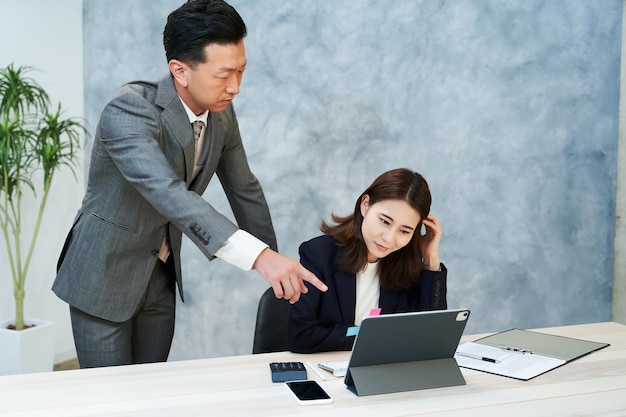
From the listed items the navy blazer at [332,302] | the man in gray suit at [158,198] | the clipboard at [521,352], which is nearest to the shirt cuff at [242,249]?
the man in gray suit at [158,198]

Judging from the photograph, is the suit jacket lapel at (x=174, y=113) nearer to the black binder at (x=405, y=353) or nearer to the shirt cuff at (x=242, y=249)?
the shirt cuff at (x=242, y=249)

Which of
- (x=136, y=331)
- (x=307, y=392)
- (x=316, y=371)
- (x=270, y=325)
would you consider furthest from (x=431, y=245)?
(x=136, y=331)

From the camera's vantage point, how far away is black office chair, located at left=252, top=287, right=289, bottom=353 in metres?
2.29

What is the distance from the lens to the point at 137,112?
1871 mm

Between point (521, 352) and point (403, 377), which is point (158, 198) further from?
point (521, 352)

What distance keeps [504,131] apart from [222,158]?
2.14 metres

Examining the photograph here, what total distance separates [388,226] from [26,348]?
2186 mm

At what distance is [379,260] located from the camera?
234cm

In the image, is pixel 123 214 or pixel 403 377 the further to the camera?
pixel 123 214

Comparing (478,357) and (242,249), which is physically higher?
(242,249)

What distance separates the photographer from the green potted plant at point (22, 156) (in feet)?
11.1

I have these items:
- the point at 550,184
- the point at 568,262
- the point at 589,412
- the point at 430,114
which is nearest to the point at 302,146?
the point at 430,114

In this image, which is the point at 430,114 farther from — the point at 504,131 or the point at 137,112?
the point at 137,112

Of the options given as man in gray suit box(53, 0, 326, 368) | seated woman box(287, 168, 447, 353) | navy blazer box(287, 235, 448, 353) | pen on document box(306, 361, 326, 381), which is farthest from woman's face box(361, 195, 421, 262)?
pen on document box(306, 361, 326, 381)
